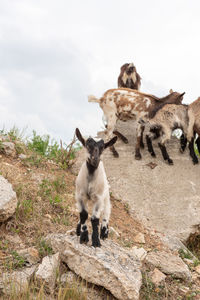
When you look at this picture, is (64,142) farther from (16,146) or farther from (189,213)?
(189,213)

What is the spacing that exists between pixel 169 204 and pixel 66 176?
237 cm

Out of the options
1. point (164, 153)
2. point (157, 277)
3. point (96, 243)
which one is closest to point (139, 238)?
point (157, 277)

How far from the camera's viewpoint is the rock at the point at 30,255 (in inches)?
195

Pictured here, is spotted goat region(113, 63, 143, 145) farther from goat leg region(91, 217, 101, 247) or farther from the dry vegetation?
goat leg region(91, 217, 101, 247)

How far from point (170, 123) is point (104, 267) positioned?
5.36m

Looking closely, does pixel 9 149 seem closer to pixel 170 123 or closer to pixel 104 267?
pixel 170 123

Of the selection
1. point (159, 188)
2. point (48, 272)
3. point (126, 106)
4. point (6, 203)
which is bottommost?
point (48, 272)

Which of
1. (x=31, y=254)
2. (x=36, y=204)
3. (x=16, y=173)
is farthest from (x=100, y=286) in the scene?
(x=16, y=173)

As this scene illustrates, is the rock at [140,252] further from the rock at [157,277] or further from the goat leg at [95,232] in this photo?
the goat leg at [95,232]

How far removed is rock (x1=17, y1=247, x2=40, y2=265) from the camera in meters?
4.95

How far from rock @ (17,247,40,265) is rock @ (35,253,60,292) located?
10.7 inches

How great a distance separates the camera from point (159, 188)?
827 cm

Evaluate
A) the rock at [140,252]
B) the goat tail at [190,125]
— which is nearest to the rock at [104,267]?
the rock at [140,252]

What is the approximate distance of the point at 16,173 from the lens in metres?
7.17
